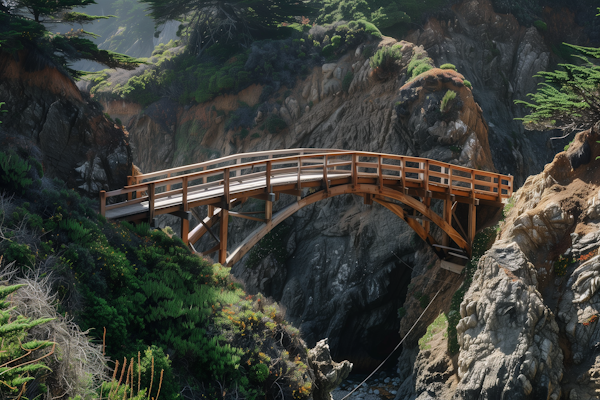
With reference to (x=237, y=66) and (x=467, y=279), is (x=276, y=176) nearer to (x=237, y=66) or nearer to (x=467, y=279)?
(x=467, y=279)

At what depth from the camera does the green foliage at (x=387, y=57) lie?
86.9 feet

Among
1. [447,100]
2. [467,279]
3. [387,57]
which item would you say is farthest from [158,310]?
[387,57]

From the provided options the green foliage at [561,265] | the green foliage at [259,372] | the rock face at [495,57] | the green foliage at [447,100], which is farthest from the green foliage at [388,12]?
the green foliage at [259,372]

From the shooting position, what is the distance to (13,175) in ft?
30.4

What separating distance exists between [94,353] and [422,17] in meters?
31.4

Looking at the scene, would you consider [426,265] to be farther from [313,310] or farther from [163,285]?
[163,285]

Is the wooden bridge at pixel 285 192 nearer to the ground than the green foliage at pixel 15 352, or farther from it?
nearer to the ground

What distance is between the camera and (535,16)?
110 feet

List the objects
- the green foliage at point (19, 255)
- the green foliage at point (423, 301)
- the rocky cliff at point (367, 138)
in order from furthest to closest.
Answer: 1. the rocky cliff at point (367, 138)
2. the green foliage at point (423, 301)
3. the green foliage at point (19, 255)

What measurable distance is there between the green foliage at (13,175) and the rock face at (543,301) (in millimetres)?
12779

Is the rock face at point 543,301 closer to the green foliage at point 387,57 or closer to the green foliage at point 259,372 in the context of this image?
the green foliage at point 259,372

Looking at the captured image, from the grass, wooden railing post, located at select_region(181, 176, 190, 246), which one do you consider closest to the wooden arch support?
wooden railing post, located at select_region(181, 176, 190, 246)

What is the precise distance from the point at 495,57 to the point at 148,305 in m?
30.8

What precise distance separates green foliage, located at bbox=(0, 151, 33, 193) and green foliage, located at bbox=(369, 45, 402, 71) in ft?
69.8
